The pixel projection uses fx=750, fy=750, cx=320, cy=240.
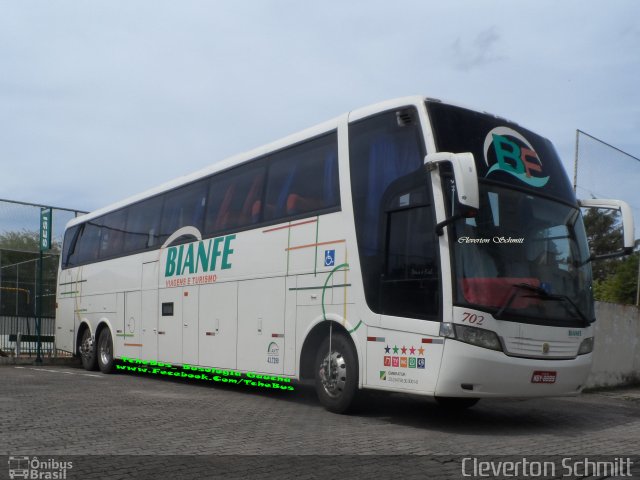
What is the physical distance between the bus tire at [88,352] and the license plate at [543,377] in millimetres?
11757

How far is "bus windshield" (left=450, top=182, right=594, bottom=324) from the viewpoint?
323 inches

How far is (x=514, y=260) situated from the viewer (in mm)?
8469

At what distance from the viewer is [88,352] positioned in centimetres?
1769

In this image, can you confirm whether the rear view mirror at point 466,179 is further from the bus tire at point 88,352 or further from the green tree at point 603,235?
the bus tire at point 88,352

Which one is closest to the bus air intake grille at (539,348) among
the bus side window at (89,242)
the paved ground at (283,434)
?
the paved ground at (283,434)

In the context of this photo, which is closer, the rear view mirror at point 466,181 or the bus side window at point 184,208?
the rear view mirror at point 466,181

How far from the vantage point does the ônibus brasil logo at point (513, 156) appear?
29.3 ft

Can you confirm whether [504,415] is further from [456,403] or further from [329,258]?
[329,258]

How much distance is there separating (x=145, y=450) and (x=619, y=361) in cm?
1207

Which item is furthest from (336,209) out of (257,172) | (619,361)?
(619,361)

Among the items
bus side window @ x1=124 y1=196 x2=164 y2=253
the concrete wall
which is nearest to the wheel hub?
bus side window @ x1=124 y1=196 x2=164 y2=253

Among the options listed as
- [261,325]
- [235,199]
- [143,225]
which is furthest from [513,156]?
[143,225]

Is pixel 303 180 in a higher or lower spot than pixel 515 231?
higher

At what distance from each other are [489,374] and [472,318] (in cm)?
64
